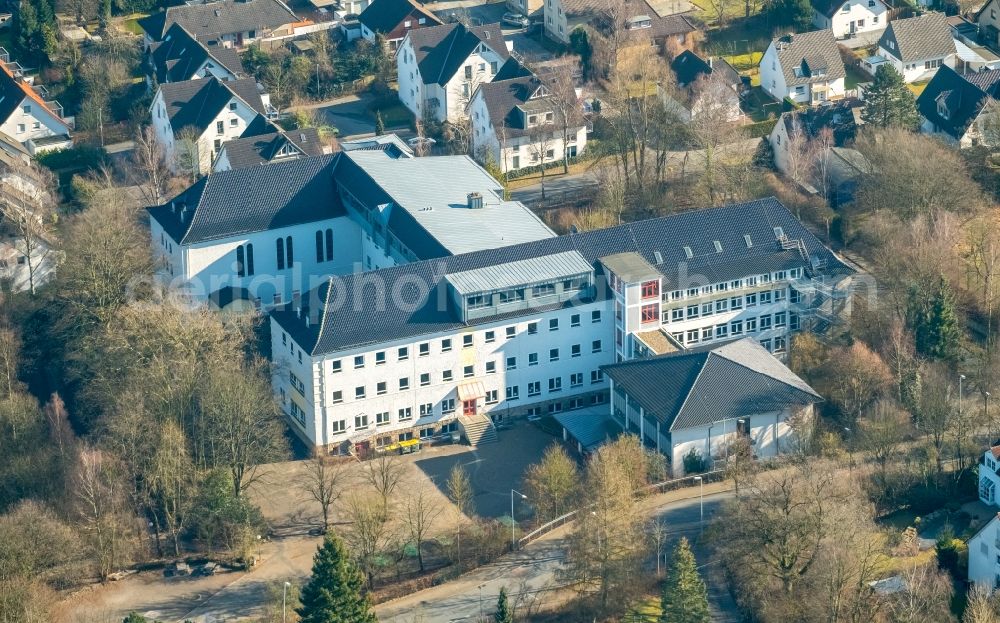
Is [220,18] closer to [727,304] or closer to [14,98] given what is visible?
[14,98]

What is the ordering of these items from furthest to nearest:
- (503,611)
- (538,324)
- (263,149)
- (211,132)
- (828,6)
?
(828,6)
(211,132)
(263,149)
(538,324)
(503,611)

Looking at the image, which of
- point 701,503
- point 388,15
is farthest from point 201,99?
point 701,503

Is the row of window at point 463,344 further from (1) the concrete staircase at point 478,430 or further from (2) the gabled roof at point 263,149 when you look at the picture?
(2) the gabled roof at point 263,149

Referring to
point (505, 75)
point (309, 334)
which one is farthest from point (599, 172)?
point (309, 334)

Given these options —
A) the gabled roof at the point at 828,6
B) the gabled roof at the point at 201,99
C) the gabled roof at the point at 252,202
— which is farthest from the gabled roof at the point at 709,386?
the gabled roof at the point at 828,6

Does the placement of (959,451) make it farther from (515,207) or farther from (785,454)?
(515,207)

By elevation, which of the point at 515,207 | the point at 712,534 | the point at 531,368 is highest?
the point at 515,207
